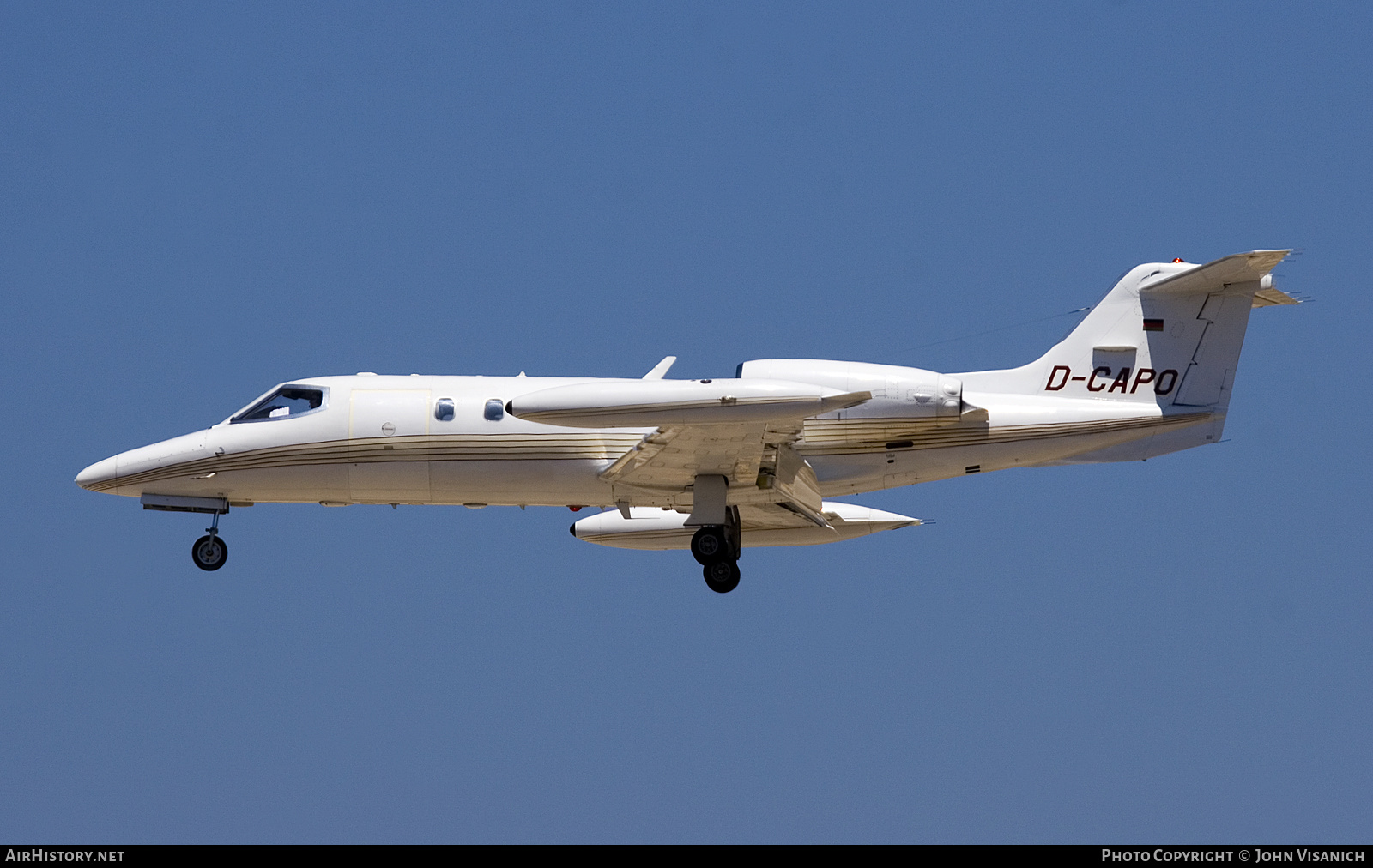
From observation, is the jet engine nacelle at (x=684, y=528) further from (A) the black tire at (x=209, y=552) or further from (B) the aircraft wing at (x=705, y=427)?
(A) the black tire at (x=209, y=552)

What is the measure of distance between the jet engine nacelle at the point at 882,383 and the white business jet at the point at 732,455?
3cm

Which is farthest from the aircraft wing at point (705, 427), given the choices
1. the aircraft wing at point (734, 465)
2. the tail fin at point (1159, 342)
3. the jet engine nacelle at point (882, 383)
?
the tail fin at point (1159, 342)

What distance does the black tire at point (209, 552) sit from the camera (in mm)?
23000

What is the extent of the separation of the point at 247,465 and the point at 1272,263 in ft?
43.7

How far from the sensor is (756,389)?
1858 cm

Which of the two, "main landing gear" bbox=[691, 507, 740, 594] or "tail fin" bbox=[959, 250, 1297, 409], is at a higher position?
"tail fin" bbox=[959, 250, 1297, 409]

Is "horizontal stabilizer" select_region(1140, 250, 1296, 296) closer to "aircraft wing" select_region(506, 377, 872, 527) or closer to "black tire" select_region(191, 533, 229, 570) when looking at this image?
"aircraft wing" select_region(506, 377, 872, 527)

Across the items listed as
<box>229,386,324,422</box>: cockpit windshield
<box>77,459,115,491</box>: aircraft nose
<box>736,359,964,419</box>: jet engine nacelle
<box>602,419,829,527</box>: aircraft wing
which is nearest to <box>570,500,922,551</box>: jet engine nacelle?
<box>602,419,829,527</box>: aircraft wing

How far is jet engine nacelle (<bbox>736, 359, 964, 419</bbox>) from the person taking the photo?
20422mm

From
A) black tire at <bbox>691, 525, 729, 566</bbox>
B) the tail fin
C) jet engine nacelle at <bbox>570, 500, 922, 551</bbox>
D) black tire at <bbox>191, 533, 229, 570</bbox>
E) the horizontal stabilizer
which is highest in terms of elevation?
the horizontal stabilizer

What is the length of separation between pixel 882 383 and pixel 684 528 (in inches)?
196

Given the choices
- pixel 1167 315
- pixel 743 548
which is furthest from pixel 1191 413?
pixel 743 548

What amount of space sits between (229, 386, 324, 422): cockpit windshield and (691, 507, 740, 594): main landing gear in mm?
5253
